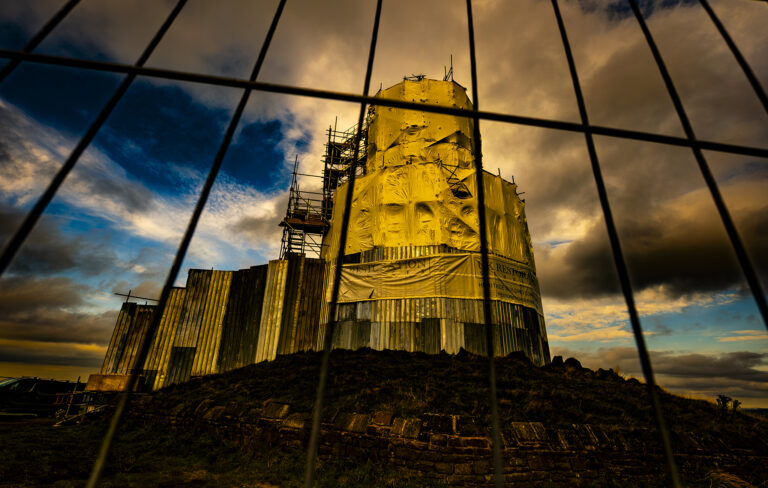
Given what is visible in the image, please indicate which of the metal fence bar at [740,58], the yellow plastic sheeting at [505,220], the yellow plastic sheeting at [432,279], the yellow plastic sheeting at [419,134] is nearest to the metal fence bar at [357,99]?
the metal fence bar at [740,58]

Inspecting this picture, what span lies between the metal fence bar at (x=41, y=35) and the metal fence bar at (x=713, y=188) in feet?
11.8

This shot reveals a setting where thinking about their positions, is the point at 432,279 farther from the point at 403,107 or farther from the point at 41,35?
the point at 41,35

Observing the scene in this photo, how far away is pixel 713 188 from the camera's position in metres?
1.95

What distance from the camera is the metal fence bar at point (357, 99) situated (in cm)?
193

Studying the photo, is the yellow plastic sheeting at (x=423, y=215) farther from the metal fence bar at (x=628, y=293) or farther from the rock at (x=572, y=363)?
the metal fence bar at (x=628, y=293)

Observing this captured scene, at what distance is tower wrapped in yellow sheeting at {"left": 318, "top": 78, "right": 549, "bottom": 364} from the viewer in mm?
13992

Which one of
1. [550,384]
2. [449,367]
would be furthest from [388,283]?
[550,384]

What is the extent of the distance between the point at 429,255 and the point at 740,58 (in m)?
12.7

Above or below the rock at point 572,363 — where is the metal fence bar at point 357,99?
above

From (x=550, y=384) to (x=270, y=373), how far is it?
8.49 metres

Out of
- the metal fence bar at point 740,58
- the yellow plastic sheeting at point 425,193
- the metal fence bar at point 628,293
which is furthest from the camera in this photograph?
the yellow plastic sheeting at point 425,193

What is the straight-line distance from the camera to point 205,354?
49.1 feet

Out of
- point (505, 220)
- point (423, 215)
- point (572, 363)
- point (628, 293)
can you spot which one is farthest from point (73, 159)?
point (505, 220)

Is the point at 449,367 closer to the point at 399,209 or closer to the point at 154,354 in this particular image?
the point at 399,209
